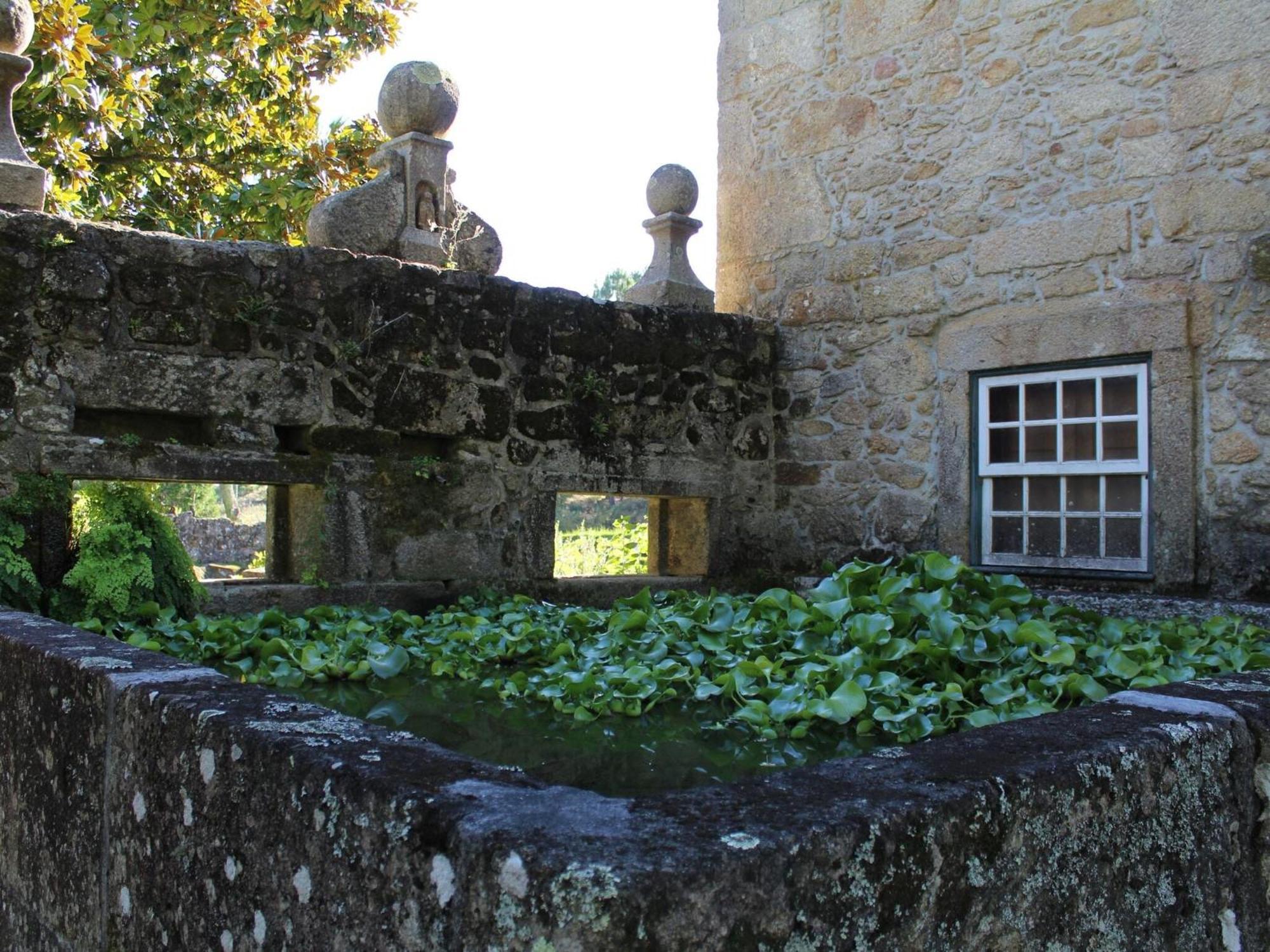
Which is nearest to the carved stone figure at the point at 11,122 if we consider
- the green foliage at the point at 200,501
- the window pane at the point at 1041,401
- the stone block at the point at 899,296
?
the stone block at the point at 899,296

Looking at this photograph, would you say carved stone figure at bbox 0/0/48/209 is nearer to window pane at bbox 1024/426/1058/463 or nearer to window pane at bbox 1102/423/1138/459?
window pane at bbox 1024/426/1058/463

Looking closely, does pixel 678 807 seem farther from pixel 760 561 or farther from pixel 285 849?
pixel 760 561

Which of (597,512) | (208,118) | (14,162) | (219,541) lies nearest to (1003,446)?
(14,162)

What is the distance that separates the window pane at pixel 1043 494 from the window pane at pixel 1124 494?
0.86 ft

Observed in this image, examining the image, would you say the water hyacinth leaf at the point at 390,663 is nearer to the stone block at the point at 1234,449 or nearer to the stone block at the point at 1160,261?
the stone block at the point at 1234,449

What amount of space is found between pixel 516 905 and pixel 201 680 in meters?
1.15

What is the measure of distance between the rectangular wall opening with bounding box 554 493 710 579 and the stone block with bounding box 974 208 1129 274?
1985 millimetres

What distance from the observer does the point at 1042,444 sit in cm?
529

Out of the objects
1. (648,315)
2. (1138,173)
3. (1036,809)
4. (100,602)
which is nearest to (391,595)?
(100,602)

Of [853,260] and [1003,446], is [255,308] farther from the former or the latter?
[1003,446]

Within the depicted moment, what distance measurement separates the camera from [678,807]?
1223mm

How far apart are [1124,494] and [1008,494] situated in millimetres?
566

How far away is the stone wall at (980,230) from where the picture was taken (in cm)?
465

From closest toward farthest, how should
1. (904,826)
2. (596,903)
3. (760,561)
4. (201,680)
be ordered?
(596,903)
(904,826)
(201,680)
(760,561)
